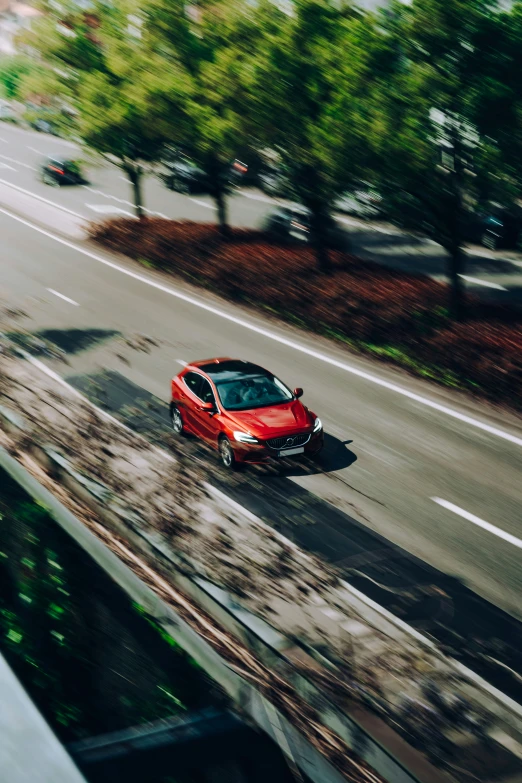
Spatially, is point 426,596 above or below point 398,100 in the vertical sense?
below

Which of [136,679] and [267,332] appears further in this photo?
[267,332]

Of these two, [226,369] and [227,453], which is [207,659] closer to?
[227,453]

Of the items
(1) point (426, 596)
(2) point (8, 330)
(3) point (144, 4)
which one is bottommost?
(2) point (8, 330)

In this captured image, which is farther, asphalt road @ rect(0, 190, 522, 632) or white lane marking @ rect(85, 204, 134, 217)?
white lane marking @ rect(85, 204, 134, 217)

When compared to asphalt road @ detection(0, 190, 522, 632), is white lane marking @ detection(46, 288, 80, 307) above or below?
below

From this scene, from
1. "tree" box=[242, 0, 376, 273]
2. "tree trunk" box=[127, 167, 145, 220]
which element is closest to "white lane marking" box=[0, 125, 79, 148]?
"tree trunk" box=[127, 167, 145, 220]

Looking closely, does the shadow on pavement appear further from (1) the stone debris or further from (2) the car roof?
(2) the car roof

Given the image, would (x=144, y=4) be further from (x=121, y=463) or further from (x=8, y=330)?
(x=121, y=463)

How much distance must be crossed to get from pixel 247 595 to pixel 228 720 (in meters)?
6.23

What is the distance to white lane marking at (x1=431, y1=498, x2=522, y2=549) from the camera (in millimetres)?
13656

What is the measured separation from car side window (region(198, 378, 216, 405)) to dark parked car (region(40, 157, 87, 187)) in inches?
1204

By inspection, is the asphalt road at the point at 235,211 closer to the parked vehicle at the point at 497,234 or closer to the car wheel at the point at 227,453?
the parked vehicle at the point at 497,234

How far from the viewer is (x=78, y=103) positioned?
31609 mm

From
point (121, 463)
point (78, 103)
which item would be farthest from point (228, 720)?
point (78, 103)
